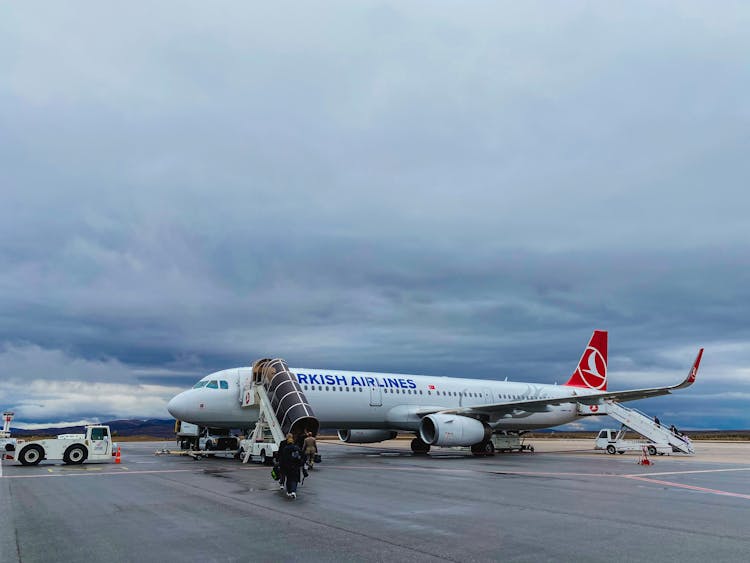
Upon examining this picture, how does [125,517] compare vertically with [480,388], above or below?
below

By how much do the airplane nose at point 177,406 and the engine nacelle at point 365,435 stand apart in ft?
39.3

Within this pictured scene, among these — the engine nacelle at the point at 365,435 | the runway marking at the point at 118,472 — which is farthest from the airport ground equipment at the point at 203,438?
the runway marking at the point at 118,472

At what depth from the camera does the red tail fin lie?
4891 centimetres

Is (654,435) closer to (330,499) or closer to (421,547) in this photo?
(330,499)

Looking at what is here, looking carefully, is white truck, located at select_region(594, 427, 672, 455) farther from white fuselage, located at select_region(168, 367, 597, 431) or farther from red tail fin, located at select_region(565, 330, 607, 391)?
red tail fin, located at select_region(565, 330, 607, 391)

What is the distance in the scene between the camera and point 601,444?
43812mm

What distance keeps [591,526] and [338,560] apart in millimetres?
5146

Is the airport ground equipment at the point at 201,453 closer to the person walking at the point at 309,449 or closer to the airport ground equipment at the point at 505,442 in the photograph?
the person walking at the point at 309,449

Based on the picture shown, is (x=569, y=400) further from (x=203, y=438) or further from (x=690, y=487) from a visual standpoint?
(x=203, y=438)

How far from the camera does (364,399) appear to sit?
33094mm

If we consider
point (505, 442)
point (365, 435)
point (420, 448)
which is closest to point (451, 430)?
point (420, 448)

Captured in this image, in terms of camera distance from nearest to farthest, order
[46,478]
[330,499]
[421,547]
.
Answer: [421,547] → [330,499] → [46,478]

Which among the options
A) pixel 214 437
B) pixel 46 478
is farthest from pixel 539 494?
pixel 214 437

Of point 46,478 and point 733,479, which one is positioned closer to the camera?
point 46,478
